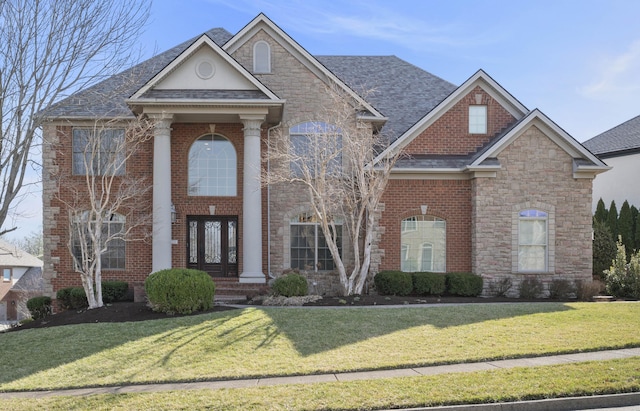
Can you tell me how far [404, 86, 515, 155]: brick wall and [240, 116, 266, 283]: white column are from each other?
551 centimetres

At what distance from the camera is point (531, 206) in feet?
57.2

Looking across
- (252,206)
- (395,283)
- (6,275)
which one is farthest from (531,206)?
(6,275)

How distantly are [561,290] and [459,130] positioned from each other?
6518 millimetres

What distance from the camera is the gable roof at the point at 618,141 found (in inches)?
1079

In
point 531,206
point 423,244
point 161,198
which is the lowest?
point 423,244

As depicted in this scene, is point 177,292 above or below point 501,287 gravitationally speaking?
above

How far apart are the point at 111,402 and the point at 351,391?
3.28 meters

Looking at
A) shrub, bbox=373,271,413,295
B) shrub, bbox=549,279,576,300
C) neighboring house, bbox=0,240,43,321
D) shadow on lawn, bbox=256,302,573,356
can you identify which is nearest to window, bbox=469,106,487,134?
shrub, bbox=549,279,576,300

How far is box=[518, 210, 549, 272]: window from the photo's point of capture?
17562 mm

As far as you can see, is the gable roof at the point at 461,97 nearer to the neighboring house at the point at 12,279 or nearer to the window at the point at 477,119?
the window at the point at 477,119

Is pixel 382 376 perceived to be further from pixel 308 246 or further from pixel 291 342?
pixel 308 246

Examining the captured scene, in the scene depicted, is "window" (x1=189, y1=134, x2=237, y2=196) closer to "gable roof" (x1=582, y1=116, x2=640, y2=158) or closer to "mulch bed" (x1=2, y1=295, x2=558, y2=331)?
"mulch bed" (x1=2, y1=295, x2=558, y2=331)

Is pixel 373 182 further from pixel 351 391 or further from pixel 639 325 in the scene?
pixel 351 391

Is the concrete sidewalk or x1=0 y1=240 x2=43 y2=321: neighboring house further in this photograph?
x1=0 y1=240 x2=43 y2=321: neighboring house
